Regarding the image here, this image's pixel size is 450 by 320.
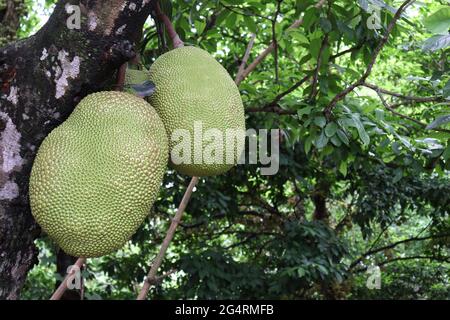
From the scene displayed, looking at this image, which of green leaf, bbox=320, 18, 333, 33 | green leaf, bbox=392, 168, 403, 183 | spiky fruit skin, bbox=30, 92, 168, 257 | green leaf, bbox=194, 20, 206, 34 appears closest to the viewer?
spiky fruit skin, bbox=30, 92, 168, 257

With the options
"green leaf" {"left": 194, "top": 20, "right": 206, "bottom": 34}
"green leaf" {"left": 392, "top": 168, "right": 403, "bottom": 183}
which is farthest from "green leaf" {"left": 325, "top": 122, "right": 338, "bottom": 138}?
"green leaf" {"left": 392, "top": 168, "right": 403, "bottom": 183}

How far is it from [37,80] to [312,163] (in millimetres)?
2241

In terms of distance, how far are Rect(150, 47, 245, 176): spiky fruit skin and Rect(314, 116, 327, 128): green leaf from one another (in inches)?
21.6

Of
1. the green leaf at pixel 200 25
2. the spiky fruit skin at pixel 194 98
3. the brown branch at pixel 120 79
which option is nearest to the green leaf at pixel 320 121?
the green leaf at pixel 200 25

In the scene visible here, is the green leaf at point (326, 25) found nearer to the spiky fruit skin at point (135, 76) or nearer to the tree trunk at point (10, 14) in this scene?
the spiky fruit skin at point (135, 76)

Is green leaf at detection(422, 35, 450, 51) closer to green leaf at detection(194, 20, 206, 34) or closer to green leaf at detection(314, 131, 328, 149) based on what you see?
green leaf at detection(314, 131, 328, 149)

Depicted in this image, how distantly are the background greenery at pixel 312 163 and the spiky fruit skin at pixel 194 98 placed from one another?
0.14 meters

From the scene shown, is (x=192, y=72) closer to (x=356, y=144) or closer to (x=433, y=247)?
(x=356, y=144)

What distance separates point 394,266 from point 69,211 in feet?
9.99

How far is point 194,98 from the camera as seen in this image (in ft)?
3.11

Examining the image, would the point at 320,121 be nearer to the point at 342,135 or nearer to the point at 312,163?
the point at 342,135

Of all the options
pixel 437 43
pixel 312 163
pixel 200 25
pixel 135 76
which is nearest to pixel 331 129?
pixel 200 25

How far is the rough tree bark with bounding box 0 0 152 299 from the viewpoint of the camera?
78cm

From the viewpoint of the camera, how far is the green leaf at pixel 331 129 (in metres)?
1.50
